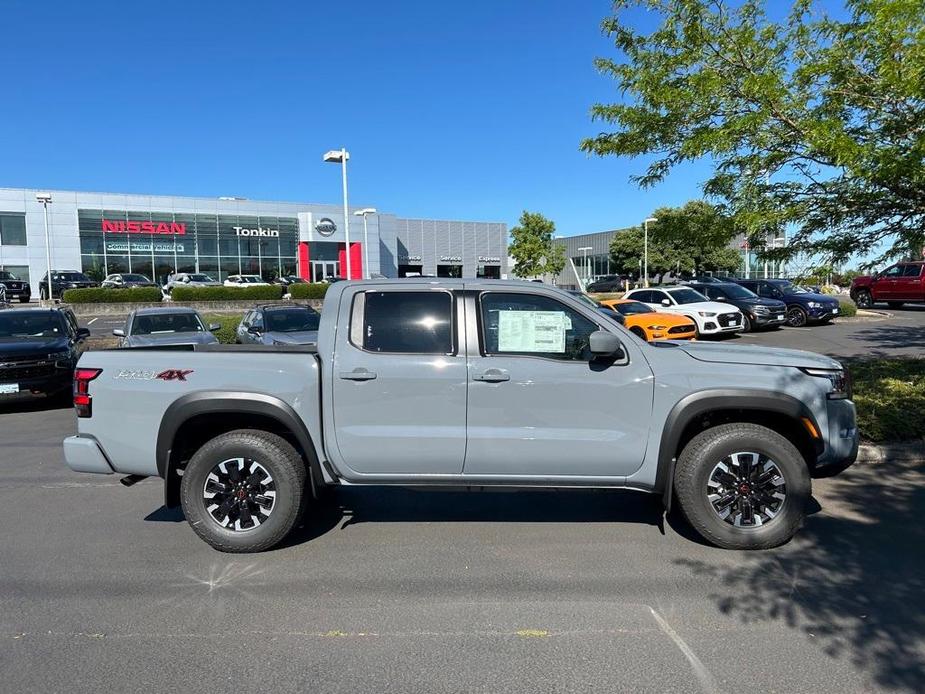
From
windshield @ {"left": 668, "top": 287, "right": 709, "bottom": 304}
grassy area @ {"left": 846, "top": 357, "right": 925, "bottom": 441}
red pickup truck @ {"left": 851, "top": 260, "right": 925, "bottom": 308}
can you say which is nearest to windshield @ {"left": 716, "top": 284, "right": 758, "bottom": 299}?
windshield @ {"left": 668, "top": 287, "right": 709, "bottom": 304}

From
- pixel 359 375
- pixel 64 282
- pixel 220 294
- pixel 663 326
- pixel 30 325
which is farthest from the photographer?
pixel 64 282

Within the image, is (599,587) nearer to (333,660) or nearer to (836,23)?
(333,660)

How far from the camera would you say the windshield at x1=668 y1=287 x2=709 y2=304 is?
19203mm

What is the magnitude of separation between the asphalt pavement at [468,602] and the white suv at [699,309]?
1303 centimetres

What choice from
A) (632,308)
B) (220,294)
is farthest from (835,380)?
(220,294)

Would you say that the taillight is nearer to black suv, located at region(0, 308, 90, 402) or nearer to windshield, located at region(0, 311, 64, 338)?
black suv, located at region(0, 308, 90, 402)

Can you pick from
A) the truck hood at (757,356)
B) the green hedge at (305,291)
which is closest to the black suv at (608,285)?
the green hedge at (305,291)

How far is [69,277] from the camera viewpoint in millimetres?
41562

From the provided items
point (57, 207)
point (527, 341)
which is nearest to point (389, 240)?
point (57, 207)

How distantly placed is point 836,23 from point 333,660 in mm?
7563

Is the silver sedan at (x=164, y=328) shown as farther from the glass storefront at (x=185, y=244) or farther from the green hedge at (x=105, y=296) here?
the glass storefront at (x=185, y=244)

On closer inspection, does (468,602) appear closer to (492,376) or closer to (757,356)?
(492,376)

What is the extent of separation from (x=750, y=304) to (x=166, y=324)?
631 inches

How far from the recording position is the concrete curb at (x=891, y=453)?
6410 millimetres
